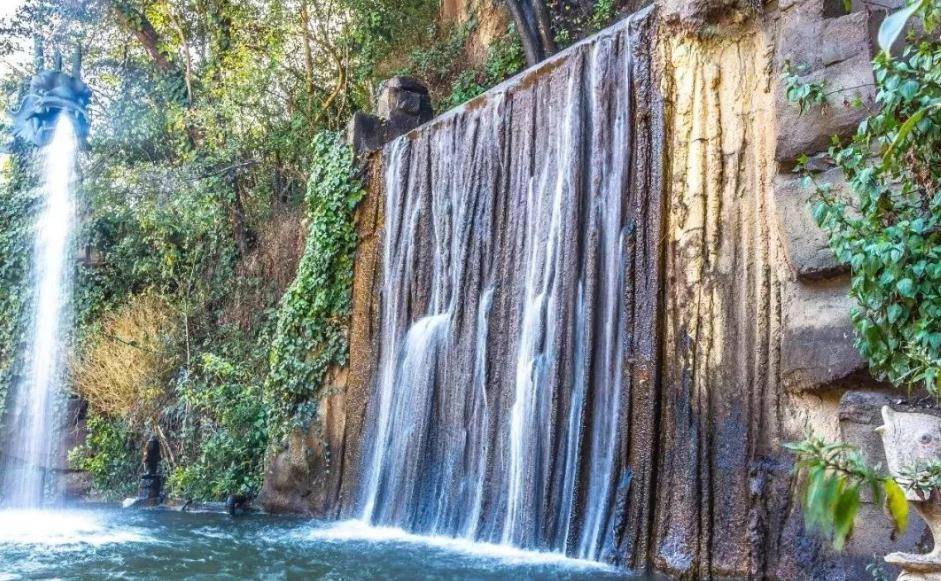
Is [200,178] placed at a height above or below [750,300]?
above

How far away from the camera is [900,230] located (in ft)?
14.4

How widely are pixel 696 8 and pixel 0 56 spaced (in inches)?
558

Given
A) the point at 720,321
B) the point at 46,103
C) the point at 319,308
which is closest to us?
the point at 720,321

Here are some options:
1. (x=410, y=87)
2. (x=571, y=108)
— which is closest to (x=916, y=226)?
(x=571, y=108)

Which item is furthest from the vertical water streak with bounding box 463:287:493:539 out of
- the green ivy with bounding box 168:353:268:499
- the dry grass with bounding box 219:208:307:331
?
the dry grass with bounding box 219:208:307:331

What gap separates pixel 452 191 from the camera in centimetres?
869

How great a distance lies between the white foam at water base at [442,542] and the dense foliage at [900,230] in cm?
224

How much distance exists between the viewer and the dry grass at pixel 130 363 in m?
12.4

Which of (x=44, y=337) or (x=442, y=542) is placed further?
(x=44, y=337)

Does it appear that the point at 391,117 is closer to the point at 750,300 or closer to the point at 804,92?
the point at 750,300

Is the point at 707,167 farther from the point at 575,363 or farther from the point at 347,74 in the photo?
the point at 347,74

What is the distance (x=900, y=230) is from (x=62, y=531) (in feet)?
24.3

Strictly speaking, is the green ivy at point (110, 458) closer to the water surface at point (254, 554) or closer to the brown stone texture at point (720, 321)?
the water surface at point (254, 554)

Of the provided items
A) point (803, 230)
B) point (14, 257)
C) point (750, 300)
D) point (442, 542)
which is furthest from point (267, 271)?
point (803, 230)
